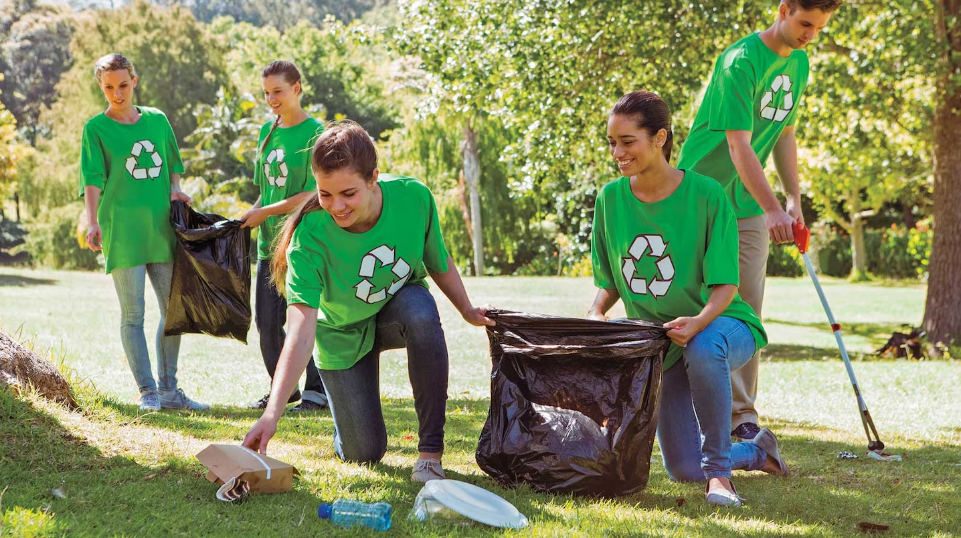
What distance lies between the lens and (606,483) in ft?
10.9

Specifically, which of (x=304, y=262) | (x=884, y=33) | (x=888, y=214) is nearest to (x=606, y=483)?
(x=304, y=262)

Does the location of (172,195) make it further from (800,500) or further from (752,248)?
(800,500)

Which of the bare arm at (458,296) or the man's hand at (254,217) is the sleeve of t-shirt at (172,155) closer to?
the man's hand at (254,217)

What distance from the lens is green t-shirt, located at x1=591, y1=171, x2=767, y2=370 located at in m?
3.44

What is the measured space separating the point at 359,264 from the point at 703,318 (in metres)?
1.25

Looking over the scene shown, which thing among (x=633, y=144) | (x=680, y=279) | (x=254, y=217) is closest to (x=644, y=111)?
(x=633, y=144)

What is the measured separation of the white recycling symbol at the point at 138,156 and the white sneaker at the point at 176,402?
3.82 feet

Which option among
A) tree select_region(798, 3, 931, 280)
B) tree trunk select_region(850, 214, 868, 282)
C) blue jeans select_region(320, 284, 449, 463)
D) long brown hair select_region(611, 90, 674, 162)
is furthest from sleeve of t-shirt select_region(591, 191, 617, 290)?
tree trunk select_region(850, 214, 868, 282)

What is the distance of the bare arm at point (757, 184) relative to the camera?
398cm

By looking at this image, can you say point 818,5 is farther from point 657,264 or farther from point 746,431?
point 746,431

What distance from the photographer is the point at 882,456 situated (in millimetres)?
4383

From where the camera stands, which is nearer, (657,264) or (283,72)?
(657,264)

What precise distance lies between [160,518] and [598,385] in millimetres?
1535

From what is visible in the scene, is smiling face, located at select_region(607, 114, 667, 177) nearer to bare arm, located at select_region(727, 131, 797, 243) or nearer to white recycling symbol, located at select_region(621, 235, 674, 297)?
white recycling symbol, located at select_region(621, 235, 674, 297)
